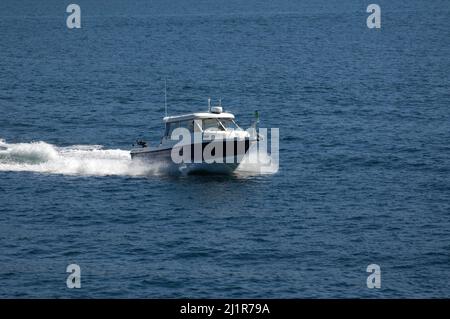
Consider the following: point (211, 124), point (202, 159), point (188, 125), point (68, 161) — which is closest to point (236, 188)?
point (202, 159)

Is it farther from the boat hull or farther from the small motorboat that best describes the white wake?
the small motorboat

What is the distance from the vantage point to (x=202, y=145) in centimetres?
7019

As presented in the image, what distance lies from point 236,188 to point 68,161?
48.8 ft

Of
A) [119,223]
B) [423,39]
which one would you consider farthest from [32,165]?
[423,39]

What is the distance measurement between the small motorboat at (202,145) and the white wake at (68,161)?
208 centimetres

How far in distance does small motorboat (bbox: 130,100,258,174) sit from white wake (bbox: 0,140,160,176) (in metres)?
2.08

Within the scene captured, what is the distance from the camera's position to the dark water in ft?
178

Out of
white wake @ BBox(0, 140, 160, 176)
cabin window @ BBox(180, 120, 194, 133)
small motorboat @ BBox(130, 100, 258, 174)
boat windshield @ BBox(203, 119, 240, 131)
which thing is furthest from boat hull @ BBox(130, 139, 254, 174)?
boat windshield @ BBox(203, 119, 240, 131)

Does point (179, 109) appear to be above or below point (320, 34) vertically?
below

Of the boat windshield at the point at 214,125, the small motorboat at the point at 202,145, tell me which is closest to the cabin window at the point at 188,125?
the small motorboat at the point at 202,145

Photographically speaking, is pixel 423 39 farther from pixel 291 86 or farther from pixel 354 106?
pixel 354 106

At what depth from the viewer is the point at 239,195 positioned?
223ft

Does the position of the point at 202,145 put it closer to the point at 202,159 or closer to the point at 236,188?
the point at 202,159
